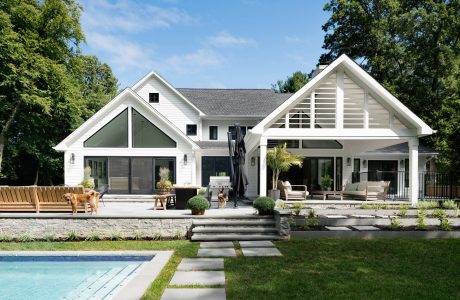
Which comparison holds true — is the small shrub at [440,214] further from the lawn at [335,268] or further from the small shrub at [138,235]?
the small shrub at [138,235]

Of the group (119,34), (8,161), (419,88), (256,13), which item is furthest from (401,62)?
(8,161)

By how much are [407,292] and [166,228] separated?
6.82 m

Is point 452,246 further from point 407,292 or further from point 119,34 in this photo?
point 119,34

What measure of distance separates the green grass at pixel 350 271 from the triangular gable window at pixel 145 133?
11.5 metres

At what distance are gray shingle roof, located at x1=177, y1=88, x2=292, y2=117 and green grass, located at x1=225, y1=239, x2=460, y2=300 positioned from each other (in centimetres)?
1542

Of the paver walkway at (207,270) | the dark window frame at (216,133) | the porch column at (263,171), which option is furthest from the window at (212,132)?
the paver walkway at (207,270)

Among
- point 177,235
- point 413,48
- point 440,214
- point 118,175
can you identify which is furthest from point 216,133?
point 413,48

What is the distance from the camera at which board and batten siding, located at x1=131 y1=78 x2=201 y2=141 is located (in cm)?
2352

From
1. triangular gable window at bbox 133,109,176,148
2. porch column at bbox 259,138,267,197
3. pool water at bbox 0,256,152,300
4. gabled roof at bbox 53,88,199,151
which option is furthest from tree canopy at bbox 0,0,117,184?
pool water at bbox 0,256,152,300

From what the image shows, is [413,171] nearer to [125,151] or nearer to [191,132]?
[191,132]

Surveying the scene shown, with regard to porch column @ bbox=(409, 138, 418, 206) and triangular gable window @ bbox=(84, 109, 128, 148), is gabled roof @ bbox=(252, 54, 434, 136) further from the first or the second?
triangular gable window @ bbox=(84, 109, 128, 148)

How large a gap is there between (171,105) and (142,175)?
246 inches

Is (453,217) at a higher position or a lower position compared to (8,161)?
lower

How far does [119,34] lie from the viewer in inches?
704
